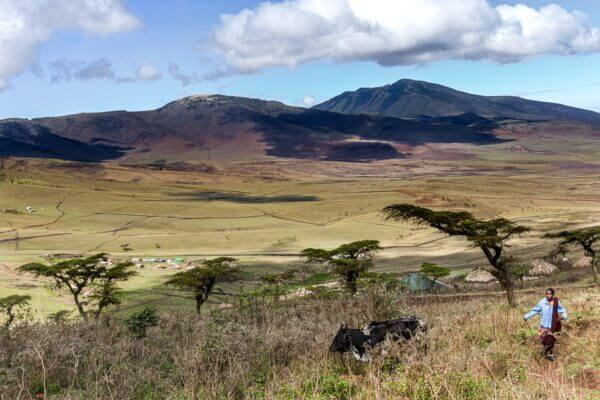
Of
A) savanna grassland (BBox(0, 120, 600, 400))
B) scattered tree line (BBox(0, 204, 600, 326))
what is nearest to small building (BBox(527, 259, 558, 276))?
scattered tree line (BBox(0, 204, 600, 326))

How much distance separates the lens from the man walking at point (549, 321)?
1182 cm

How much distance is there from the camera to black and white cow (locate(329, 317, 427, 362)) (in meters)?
10.5

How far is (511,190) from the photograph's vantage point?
143 meters

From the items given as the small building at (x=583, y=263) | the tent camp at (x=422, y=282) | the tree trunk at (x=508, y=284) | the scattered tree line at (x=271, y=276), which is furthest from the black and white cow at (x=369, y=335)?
the small building at (x=583, y=263)

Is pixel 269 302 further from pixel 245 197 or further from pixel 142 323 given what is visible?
pixel 245 197

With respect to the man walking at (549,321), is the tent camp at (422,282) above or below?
below

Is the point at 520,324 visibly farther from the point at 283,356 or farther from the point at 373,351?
the point at 283,356

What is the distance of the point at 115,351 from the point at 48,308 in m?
29.2

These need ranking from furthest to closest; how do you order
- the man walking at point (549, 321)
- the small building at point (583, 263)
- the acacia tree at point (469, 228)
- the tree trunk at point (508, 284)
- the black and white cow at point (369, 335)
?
1. the small building at point (583, 263)
2. the acacia tree at point (469, 228)
3. the tree trunk at point (508, 284)
4. the man walking at point (549, 321)
5. the black and white cow at point (369, 335)

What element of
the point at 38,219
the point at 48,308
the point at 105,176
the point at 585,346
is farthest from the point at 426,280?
the point at 105,176

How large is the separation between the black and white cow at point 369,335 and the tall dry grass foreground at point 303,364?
0.26 meters

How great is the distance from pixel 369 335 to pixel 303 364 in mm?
1755

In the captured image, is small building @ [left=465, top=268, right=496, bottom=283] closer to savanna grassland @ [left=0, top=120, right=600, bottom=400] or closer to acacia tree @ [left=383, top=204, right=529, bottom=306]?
savanna grassland @ [left=0, top=120, right=600, bottom=400]

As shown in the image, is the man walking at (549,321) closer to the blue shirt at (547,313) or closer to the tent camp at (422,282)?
the blue shirt at (547,313)
